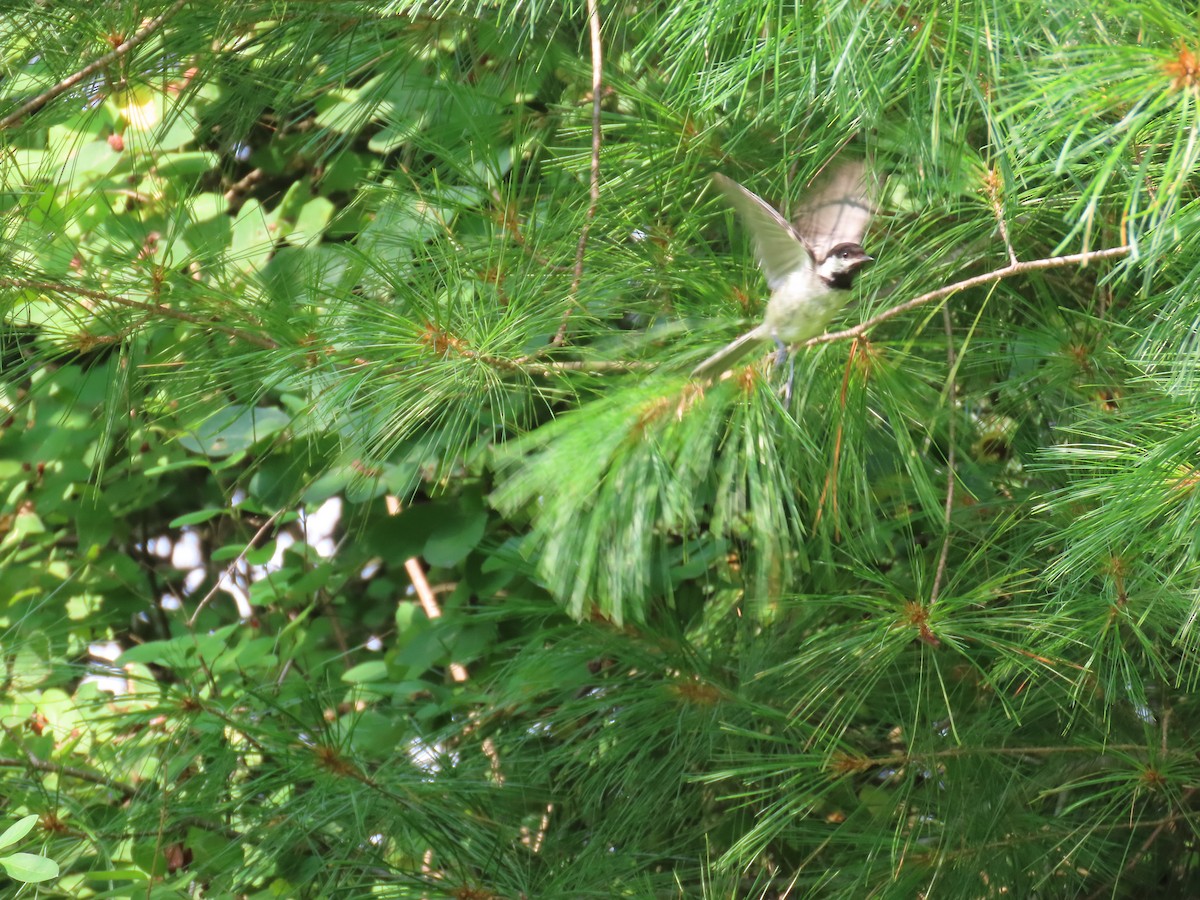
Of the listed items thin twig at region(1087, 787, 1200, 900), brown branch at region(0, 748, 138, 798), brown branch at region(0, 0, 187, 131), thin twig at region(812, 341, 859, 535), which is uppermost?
brown branch at region(0, 0, 187, 131)

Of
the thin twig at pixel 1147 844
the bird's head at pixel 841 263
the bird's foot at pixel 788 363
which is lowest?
the thin twig at pixel 1147 844

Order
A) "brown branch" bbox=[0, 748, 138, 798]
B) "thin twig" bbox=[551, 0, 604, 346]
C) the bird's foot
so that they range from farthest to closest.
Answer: "brown branch" bbox=[0, 748, 138, 798]
"thin twig" bbox=[551, 0, 604, 346]
the bird's foot

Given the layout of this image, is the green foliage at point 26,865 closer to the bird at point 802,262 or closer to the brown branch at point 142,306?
the brown branch at point 142,306

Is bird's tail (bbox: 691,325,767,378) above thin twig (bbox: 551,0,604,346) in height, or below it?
below

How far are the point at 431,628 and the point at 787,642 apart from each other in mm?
476

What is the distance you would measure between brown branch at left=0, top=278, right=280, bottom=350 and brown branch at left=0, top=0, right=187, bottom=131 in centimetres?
17

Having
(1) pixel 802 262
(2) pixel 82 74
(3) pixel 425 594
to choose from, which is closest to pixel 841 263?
(1) pixel 802 262

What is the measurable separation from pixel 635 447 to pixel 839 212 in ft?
1.25

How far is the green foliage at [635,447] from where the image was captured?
80 cm

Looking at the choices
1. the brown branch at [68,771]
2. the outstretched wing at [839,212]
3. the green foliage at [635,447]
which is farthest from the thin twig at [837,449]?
the brown branch at [68,771]

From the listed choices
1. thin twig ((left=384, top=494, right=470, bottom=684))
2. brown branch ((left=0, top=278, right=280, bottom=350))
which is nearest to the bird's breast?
brown branch ((left=0, top=278, right=280, bottom=350))

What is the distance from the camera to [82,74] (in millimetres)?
1072

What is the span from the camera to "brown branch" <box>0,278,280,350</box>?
98 centimetres

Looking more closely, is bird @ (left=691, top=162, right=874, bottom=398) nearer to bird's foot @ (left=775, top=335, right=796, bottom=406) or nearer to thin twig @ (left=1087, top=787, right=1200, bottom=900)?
bird's foot @ (left=775, top=335, right=796, bottom=406)
